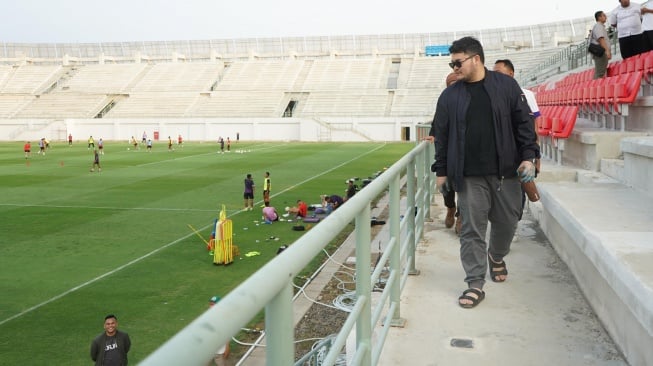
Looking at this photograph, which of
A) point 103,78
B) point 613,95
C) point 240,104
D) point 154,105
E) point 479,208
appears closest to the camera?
point 479,208

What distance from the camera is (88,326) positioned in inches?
306

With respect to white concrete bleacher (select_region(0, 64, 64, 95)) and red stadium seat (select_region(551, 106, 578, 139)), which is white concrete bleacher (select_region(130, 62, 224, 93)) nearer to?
white concrete bleacher (select_region(0, 64, 64, 95))

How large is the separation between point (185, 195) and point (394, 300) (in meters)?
16.7

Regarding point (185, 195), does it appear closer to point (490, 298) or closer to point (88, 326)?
point (88, 326)

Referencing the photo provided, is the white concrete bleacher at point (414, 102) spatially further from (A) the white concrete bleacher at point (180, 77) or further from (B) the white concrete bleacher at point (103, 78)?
(B) the white concrete bleacher at point (103, 78)

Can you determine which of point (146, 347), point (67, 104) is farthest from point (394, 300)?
point (67, 104)

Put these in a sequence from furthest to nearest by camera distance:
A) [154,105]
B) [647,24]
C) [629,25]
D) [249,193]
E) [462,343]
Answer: [154,105]
[249,193]
[629,25]
[647,24]
[462,343]

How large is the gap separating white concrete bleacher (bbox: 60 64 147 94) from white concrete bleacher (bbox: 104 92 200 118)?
3.49m

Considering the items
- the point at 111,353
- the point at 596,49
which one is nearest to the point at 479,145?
the point at 111,353

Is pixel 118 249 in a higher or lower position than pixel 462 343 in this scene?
lower

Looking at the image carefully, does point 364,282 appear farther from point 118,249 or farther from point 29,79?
point 29,79

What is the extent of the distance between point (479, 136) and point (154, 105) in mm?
65708

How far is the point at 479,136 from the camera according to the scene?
4047mm

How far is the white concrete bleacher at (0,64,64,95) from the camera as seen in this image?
72.0 m
